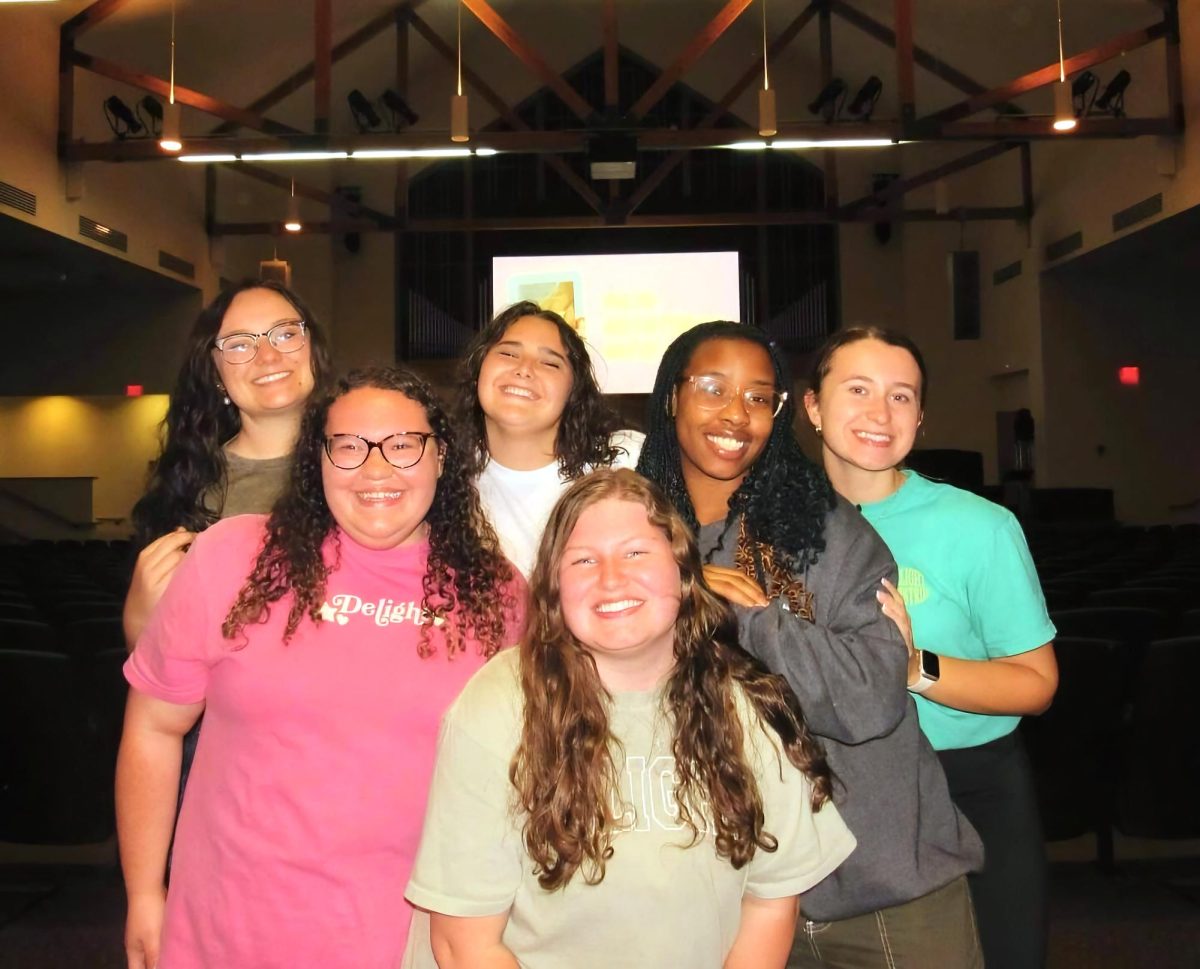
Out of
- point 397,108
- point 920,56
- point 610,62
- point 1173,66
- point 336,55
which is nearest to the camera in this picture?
point 610,62

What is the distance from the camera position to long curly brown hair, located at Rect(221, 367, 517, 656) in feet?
5.04

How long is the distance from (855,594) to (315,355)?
125 centimetres

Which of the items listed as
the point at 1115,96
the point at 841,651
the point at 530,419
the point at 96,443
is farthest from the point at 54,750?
the point at 1115,96

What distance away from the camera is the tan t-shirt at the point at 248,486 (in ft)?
6.58

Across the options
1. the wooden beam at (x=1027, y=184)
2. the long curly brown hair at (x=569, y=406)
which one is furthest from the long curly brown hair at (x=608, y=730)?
the wooden beam at (x=1027, y=184)

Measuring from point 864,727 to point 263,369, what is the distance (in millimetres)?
1368

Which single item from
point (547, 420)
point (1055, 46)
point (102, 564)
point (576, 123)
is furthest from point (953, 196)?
point (547, 420)

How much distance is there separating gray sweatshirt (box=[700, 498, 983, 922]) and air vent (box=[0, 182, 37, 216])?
→ 9.78 meters

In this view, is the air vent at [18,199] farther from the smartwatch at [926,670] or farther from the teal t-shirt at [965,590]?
the smartwatch at [926,670]

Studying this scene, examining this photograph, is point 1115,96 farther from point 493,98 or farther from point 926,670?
point 926,670

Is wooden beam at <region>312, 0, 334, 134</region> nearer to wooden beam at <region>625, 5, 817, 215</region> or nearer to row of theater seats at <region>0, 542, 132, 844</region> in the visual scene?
wooden beam at <region>625, 5, 817, 215</region>

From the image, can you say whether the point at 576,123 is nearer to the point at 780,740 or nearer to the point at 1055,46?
the point at 1055,46

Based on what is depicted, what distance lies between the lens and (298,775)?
4.81 ft

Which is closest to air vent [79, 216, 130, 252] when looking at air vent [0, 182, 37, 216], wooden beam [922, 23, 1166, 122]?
air vent [0, 182, 37, 216]
